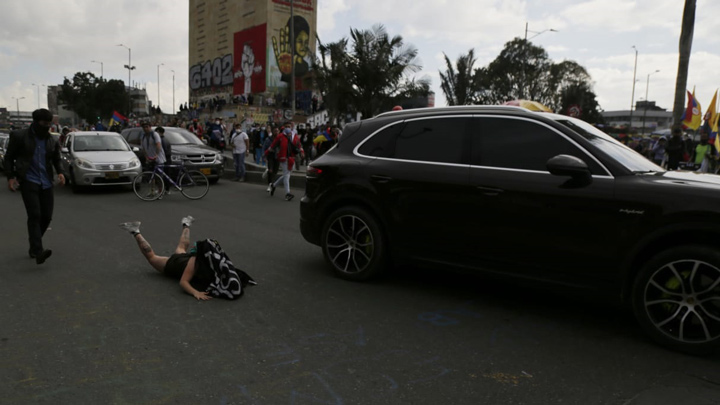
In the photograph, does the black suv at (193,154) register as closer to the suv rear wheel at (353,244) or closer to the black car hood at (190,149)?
the black car hood at (190,149)

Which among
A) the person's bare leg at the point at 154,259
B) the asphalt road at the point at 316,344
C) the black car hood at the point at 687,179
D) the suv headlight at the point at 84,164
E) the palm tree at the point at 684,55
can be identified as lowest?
the asphalt road at the point at 316,344

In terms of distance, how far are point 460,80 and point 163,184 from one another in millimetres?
33473

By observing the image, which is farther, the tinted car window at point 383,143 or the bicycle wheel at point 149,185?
the bicycle wheel at point 149,185

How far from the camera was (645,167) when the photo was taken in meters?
4.51

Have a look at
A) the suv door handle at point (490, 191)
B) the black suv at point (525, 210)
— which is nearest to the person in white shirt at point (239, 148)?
the black suv at point (525, 210)

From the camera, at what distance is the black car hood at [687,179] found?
154 inches

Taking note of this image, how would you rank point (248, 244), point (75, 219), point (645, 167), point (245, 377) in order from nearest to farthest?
point (245, 377) → point (645, 167) → point (248, 244) → point (75, 219)

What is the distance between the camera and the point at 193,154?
1580cm

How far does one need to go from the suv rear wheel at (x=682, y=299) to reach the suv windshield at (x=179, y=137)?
48.8 ft

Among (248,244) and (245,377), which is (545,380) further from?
(248,244)

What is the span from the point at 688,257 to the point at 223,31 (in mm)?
60434

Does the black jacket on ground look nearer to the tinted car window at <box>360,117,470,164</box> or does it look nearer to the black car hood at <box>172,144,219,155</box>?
the tinted car window at <box>360,117,470,164</box>

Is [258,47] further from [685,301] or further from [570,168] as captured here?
[685,301]

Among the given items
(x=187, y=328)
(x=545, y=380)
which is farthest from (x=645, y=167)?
(x=187, y=328)
